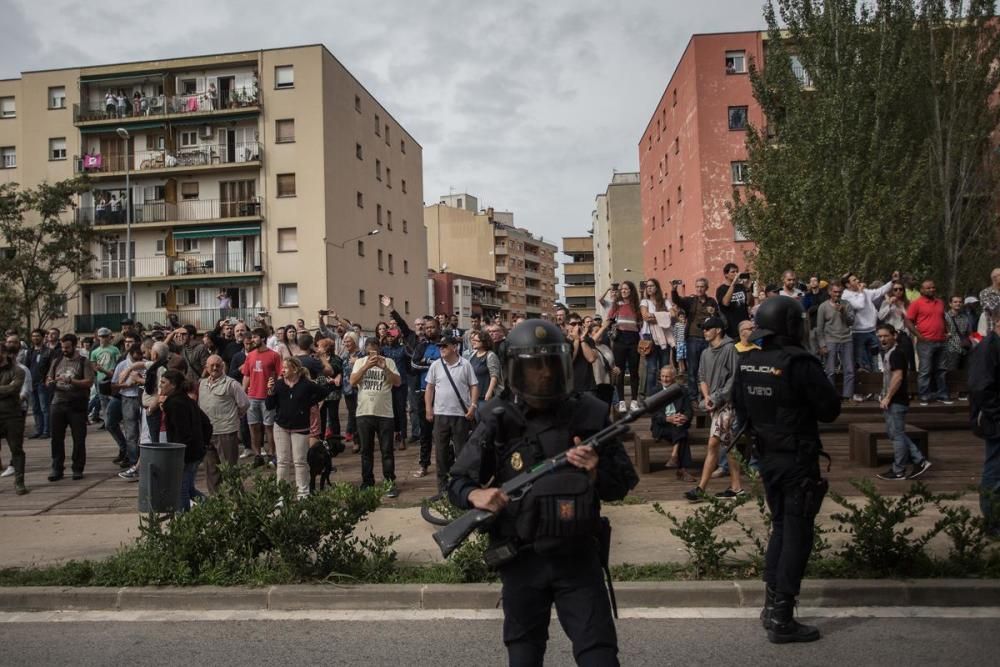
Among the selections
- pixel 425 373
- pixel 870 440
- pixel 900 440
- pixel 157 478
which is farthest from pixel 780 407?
pixel 425 373

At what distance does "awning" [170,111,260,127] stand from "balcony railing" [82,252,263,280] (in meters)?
6.86

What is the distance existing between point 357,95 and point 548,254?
72772 mm

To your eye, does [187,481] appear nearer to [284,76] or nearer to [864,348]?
[864,348]

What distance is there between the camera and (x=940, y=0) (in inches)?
912

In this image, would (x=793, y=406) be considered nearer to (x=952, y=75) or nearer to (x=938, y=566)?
(x=938, y=566)

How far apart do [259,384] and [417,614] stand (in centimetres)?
630

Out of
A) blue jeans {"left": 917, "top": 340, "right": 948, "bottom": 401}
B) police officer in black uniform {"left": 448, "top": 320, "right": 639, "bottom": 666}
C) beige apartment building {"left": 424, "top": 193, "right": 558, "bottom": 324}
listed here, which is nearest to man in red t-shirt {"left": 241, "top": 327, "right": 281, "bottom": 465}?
police officer in black uniform {"left": 448, "top": 320, "right": 639, "bottom": 666}

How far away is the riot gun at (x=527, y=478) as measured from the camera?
2.96 meters

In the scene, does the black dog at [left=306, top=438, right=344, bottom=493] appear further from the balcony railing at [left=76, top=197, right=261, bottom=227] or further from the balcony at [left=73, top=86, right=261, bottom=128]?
the balcony at [left=73, top=86, right=261, bottom=128]

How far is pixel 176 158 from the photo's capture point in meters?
39.7

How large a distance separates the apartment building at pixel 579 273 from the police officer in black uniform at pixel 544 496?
111 m

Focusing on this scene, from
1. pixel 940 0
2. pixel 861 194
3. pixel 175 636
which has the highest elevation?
pixel 940 0

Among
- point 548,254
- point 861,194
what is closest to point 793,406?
point 861,194

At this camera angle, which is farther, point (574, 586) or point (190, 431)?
point (190, 431)
